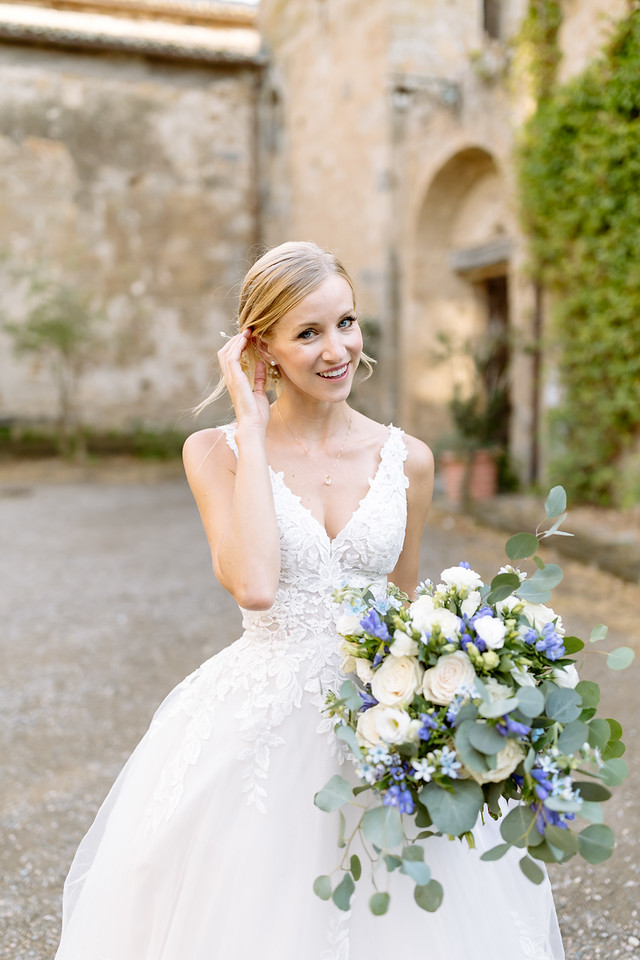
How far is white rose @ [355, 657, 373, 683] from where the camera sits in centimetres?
142

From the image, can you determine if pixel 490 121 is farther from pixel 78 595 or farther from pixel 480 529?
pixel 78 595

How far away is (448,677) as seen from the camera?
1.32 metres

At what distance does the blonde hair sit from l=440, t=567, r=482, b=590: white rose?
691 millimetres

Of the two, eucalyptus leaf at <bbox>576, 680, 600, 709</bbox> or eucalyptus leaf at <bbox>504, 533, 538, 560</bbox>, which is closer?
eucalyptus leaf at <bbox>576, 680, 600, 709</bbox>

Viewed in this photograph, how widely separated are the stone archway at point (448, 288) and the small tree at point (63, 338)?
17.9 ft

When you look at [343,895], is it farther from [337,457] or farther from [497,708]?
[337,457]

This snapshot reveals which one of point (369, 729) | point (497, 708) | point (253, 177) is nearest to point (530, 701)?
point (497, 708)

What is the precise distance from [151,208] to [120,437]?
3.96m

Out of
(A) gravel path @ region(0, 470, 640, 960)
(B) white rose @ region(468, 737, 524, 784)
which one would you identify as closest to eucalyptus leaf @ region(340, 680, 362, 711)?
(B) white rose @ region(468, 737, 524, 784)

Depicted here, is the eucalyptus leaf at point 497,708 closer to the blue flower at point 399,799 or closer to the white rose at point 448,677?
the white rose at point 448,677

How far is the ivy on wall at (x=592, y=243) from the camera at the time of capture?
6648 mm

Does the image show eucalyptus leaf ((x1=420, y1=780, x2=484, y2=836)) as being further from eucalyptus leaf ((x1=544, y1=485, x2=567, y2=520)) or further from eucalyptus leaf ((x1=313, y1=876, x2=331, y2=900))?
eucalyptus leaf ((x1=544, y1=485, x2=567, y2=520))

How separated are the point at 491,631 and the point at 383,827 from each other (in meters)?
0.36

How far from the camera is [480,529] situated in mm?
7875
